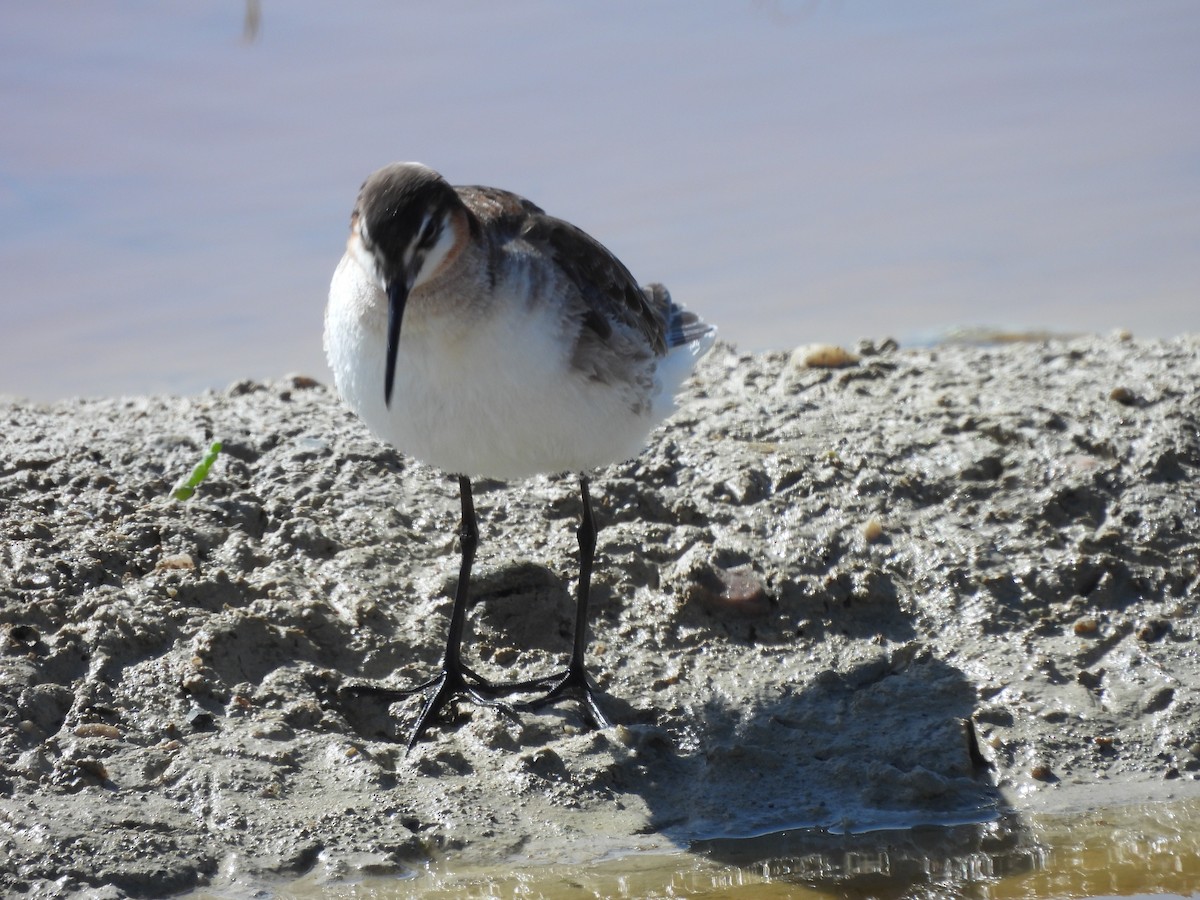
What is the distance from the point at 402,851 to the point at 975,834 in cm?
190

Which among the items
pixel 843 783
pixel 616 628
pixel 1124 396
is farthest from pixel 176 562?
pixel 1124 396

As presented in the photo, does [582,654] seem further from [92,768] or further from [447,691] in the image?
[92,768]

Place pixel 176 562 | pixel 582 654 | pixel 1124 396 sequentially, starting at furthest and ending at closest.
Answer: pixel 1124 396 → pixel 176 562 → pixel 582 654

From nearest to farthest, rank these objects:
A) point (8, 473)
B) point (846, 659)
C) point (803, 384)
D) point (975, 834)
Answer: point (975, 834) < point (846, 659) < point (8, 473) < point (803, 384)

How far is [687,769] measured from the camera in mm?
4953

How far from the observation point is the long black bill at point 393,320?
15.2 feet

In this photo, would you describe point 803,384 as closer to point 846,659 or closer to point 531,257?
point 846,659

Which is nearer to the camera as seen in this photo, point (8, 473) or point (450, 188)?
point (450, 188)

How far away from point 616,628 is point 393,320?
1809mm

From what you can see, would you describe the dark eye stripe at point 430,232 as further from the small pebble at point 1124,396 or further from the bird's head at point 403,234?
the small pebble at point 1124,396

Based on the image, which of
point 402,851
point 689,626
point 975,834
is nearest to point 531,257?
point 689,626

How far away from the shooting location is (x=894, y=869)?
4.45m

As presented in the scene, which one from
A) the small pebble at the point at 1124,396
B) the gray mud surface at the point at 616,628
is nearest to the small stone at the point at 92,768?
the gray mud surface at the point at 616,628

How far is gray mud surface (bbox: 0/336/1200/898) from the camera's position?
4629mm
